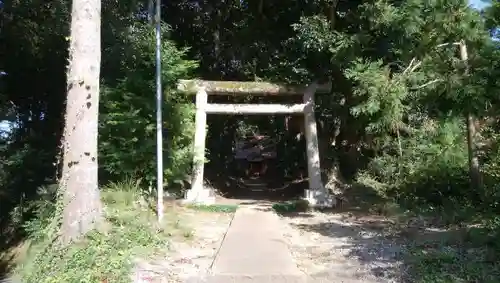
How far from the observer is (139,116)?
1083 centimetres

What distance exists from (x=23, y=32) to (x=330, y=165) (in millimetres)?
9559

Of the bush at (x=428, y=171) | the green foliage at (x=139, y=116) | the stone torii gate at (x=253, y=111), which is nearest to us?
the green foliage at (x=139, y=116)

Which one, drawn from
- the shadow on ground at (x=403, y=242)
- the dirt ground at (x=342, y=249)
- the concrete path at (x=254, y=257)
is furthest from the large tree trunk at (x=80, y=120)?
the shadow on ground at (x=403, y=242)

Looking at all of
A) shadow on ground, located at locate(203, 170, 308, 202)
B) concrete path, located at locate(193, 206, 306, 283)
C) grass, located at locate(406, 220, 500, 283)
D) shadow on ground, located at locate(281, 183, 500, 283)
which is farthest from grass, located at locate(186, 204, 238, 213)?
grass, located at locate(406, 220, 500, 283)

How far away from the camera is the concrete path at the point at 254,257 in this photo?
19.5 ft

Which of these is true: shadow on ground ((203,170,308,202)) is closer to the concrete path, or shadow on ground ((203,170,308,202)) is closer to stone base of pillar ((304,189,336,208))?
stone base of pillar ((304,189,336,208))

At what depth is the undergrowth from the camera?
5.49 m

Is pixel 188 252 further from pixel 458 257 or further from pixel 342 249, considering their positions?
pixel 458 257

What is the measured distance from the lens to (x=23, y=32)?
37.6ft

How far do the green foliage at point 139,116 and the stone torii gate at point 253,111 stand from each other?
2.60 ft

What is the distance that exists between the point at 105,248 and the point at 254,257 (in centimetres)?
Answer: 208

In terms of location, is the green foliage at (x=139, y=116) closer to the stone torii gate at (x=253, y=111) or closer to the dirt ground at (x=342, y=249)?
the stone torii gate at (x=253, y=111)

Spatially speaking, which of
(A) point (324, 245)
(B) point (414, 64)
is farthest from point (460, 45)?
(A) point (324, 245)

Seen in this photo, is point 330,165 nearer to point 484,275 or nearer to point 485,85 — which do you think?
point 485,85
